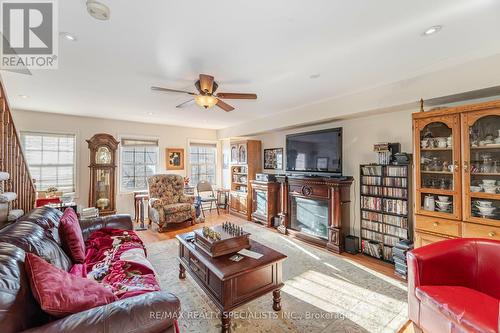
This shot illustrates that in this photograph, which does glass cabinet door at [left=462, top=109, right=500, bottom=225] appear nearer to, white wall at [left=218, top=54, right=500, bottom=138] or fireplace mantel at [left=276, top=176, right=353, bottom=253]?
white wall at [left=218, top=54, right=500, bottom=138]

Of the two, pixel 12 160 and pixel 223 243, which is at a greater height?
pixel 12 160

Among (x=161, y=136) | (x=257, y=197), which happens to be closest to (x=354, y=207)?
(x=257, y=197)

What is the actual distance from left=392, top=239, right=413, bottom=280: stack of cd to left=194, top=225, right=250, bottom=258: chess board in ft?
6.50

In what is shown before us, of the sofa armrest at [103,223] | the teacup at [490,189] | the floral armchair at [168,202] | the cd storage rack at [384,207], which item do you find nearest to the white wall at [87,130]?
the floral armchair at [168,202]

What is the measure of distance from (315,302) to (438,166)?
2.05 m

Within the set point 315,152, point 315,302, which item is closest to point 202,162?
point 315,152

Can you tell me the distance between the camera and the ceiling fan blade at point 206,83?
240 cm

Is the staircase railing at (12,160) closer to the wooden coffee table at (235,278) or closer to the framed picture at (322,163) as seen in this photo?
the wooden coffee table at (235,278)

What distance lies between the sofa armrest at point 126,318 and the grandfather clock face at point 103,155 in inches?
180

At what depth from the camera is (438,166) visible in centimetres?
250

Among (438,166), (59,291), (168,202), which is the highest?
(438,166)

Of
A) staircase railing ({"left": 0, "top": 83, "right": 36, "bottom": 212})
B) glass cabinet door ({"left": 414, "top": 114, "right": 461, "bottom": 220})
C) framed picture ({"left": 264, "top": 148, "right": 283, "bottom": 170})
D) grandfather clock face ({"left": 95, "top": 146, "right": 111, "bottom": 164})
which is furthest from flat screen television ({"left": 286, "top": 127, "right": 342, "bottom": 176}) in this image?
staircase railing ({"left": 0, "top": 83, "right": 36, "bottom": 212})

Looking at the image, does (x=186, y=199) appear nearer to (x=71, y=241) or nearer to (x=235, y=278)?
(x=71, y=241)

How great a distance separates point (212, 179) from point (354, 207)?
433cm
